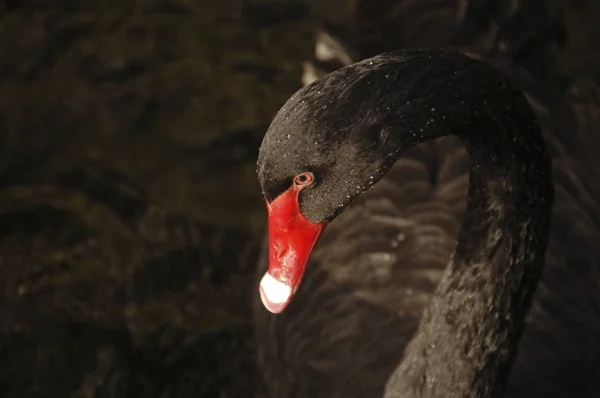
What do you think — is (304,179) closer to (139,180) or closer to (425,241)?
(425,241)

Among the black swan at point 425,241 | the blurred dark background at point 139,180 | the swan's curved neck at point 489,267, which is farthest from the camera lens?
the blurred dark background at point 139,180

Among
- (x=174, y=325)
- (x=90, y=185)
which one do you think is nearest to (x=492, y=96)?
(x=174, y=325)

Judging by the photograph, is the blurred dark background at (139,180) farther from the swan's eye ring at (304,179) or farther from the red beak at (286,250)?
the swan's eye ring at (304,179)

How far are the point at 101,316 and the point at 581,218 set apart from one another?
5.95ft

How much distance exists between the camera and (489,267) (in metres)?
2.57

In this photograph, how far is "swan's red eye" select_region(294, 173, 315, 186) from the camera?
2.25 m

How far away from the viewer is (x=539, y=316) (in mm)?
3158

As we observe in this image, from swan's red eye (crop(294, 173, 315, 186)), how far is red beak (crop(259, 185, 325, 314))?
116 millimetres

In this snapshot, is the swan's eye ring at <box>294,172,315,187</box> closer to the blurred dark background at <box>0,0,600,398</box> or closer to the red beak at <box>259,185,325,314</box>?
the red beak at <box>259,185,325,314</box>

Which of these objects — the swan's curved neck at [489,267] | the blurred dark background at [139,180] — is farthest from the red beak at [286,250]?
Answer: the blurred dark background at [139,180]

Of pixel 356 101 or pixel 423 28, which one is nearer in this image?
pixel 356 101

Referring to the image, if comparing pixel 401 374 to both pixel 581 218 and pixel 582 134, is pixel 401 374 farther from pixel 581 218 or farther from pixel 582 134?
pixel 582 134

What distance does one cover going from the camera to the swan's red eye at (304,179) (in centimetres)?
225

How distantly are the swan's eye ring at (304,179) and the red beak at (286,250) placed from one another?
114 millimetres
